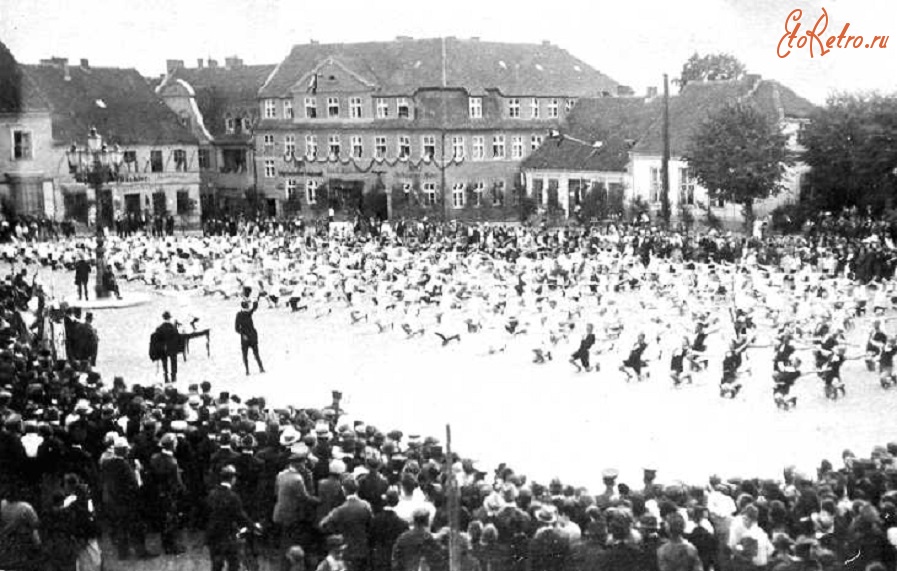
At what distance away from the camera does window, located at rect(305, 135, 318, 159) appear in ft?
221

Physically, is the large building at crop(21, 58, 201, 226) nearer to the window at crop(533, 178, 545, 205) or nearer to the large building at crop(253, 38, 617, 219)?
the large building at crop(253, 38, 617, 219)

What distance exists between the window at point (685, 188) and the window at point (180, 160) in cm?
3095

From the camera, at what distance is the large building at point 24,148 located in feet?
185

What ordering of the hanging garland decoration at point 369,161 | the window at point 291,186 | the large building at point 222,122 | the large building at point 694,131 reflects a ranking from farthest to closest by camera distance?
the large building at point 222,122 → the window at point 291,186 → the hanging garland decoration at point 369,161 → the large building at point 694,131

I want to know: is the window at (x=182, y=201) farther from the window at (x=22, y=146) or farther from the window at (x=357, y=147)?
the window at (x=357, y=147)

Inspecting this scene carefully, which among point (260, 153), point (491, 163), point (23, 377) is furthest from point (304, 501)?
point (260, 153)

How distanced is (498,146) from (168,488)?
2121 inches

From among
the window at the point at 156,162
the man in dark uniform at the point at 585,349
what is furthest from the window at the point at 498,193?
the man in dark uniform at the point at 585,349

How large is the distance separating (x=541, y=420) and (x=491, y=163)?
4693cm

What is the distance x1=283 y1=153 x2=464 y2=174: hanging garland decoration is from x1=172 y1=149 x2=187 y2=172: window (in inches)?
244

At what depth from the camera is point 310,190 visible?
67.2 metres

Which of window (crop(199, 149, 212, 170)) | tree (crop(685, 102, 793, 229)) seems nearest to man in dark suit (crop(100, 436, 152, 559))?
tree (crop(685, 102, 793, 229))

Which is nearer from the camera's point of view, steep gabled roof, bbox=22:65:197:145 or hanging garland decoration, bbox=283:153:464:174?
steep gabled roof, bbox=22:65:197:145

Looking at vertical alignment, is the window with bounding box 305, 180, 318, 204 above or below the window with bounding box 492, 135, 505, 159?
below
